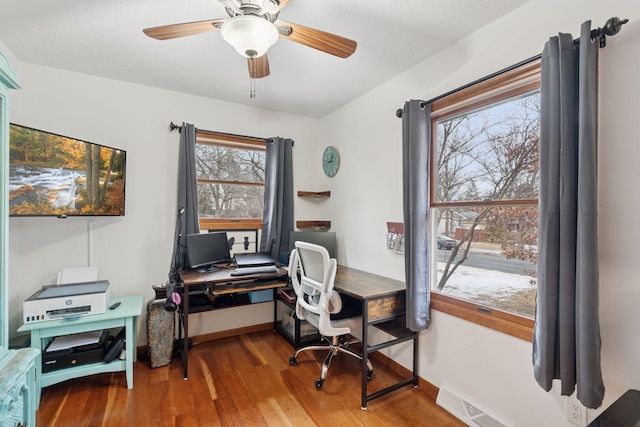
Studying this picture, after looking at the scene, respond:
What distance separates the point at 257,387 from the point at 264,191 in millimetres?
1919

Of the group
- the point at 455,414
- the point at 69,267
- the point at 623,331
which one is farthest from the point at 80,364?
the point at 623,331

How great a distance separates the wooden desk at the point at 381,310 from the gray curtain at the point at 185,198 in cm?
150

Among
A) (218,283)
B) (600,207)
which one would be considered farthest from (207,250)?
(600,207)

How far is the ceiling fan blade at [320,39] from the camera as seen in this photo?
1.47 metres

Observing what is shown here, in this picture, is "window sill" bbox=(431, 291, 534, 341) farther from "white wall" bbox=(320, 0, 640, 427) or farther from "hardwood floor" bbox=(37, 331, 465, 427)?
"hardwood floor" bbox=(37, 331, 465, 427)

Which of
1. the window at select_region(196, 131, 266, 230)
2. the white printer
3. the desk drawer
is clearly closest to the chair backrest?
the desk drawer

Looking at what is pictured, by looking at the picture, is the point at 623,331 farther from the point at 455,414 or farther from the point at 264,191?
the point at 264,191

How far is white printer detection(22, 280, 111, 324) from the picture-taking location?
77.0 inches

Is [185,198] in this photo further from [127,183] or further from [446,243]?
[446,243]

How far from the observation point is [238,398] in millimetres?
2084

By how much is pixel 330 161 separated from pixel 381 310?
1.82 m

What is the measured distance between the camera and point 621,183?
130 centimetres

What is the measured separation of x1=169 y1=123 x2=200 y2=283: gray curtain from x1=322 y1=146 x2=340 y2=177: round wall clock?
1.43m

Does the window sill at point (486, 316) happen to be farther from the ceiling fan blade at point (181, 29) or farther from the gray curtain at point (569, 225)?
the ceiling fan blade at point (181, 29)
